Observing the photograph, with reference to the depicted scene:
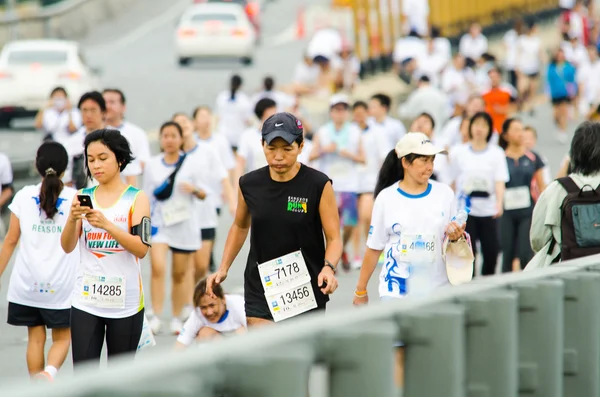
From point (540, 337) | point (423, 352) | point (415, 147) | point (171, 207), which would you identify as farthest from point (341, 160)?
point (423, 352)

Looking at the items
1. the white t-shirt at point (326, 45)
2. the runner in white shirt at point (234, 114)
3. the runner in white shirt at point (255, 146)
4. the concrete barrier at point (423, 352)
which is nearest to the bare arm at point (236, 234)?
the concrete barrier at point (423, 352)

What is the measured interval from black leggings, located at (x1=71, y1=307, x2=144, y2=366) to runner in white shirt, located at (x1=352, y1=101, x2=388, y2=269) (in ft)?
25.6

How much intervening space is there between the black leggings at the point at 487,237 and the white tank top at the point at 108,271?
6015 mm

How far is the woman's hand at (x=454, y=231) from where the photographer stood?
755 centimetres

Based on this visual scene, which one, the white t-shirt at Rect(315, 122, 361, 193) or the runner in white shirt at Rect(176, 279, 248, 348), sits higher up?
the white t-shirt at Rect(315, 122, 361, 193)

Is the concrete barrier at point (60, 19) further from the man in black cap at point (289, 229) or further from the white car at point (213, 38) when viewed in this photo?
the man in black cap at point (289, 229)

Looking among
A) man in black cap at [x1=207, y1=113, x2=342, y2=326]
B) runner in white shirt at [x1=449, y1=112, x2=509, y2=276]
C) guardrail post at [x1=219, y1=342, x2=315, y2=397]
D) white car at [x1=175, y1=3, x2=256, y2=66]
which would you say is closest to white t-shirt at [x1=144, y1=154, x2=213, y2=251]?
runner in white shirt at [x1=449, y1=112, x2=509, y2=276]

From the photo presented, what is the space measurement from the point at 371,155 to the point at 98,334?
28.6 ft

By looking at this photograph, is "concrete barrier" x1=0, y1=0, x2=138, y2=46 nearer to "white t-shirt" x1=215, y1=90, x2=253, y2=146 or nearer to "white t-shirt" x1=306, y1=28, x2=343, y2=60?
"white t-shirt" x1=306, y1=28, x2=343, y2=60

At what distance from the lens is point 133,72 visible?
40062 millimetres

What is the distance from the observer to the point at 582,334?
229 inches

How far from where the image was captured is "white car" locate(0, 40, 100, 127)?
89.9 feet

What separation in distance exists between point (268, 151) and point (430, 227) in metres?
1.11

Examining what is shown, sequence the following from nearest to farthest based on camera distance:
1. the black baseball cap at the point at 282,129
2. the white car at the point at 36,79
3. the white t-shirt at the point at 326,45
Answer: the black baseball cap at the point at 282,129, the white car at the point at 36,79, the white t-shirt at the point at 326,45
